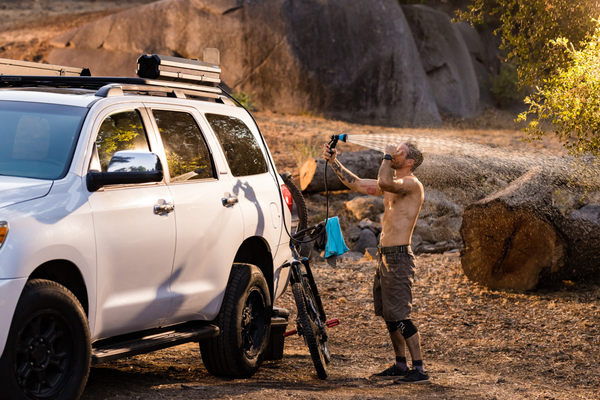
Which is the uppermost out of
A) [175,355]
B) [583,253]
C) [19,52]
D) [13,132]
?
[19,52]

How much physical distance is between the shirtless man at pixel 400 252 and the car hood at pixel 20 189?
8.70 feet

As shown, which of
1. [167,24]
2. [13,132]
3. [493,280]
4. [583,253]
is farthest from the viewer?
[167,24]

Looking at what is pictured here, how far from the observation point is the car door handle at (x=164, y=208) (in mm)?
4766

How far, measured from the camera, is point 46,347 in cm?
399

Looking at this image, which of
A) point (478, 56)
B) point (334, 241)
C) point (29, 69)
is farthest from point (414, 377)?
point (478, 56)

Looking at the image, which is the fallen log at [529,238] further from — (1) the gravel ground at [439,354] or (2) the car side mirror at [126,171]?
(2) the car side mirror at [126,171]

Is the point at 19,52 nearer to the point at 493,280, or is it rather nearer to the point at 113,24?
the point at 113,24

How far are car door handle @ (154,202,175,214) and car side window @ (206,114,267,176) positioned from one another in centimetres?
103

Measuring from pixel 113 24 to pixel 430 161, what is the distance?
45.2 ft

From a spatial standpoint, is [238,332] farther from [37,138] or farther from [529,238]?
[529,238]

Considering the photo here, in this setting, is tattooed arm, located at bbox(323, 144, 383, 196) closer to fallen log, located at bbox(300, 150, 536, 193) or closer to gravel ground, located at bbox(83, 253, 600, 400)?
gravel ground, located at bbox(83, 253, 600, 400)

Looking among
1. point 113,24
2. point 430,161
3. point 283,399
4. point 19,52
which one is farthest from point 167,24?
point 283,399

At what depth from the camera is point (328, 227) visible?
20.8 ft

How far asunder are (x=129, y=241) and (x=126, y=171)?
0.49 m
